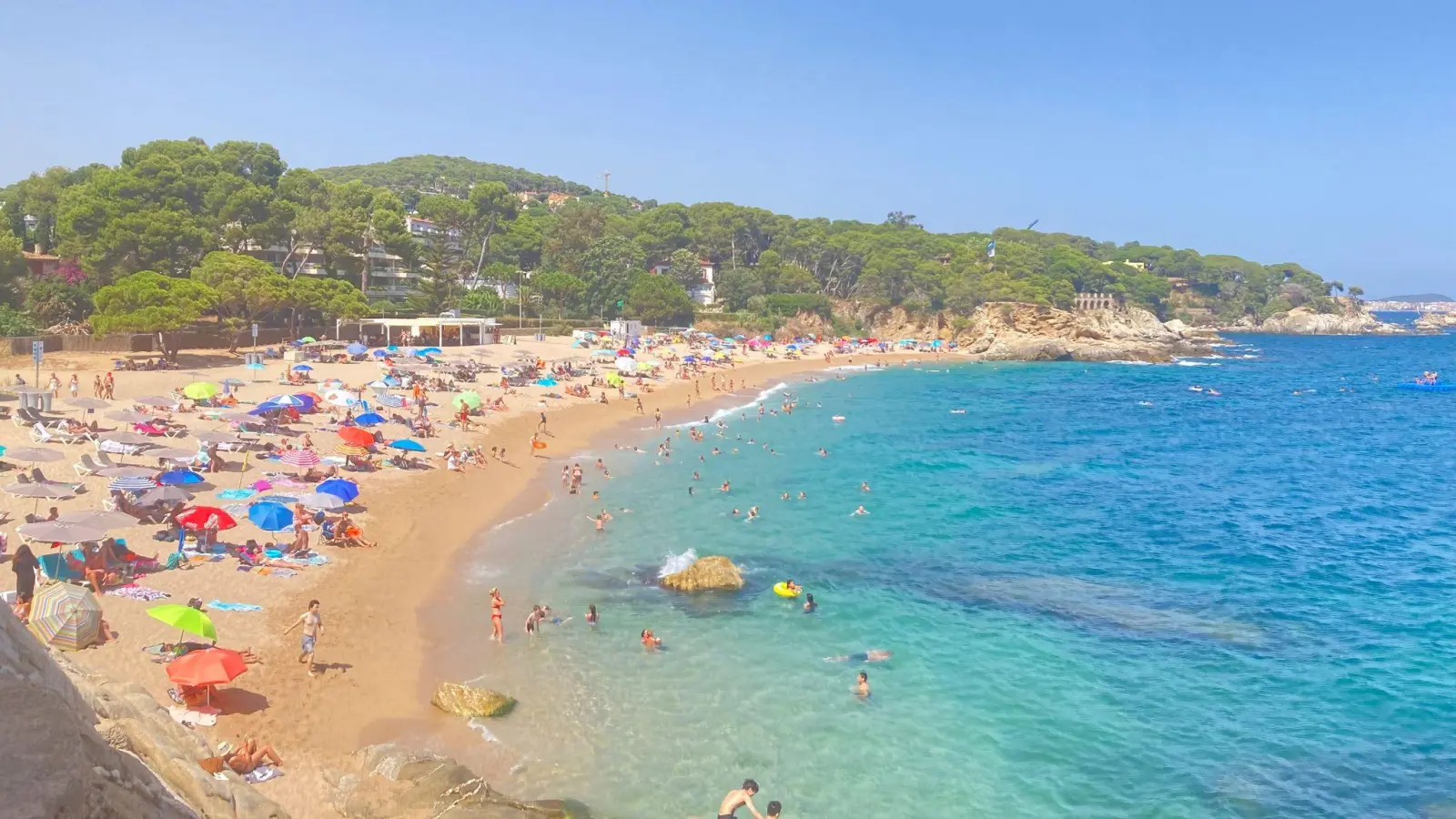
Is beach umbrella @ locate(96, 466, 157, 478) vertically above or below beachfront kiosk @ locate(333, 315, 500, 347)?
below

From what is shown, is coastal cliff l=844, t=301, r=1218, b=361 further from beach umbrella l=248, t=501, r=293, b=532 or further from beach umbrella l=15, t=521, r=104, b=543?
beach umbrella l=15, t=521, r=104, b=543

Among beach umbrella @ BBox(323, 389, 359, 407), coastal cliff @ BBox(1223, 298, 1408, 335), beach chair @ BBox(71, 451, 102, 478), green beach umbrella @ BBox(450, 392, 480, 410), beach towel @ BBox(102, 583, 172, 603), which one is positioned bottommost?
beach towel @ BBox(102, 583, 172, 603)

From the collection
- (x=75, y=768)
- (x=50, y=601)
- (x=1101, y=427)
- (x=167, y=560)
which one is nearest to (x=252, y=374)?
(x=167, y=560)

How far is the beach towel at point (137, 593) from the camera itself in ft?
50.4

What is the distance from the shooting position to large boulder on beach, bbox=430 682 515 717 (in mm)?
13688

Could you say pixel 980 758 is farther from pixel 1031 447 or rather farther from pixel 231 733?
pixel 1031 447

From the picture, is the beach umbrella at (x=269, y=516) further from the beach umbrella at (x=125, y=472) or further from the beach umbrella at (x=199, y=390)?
the beach umbrella at (x=199, y=390)

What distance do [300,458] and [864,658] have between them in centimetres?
1587

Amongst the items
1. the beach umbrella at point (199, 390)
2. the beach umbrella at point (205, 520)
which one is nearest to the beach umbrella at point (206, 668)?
the beach umbrella at point (205, 520)

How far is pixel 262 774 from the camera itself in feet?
36.9

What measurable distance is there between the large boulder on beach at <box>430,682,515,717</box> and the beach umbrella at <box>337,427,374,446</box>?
14191 millimetres

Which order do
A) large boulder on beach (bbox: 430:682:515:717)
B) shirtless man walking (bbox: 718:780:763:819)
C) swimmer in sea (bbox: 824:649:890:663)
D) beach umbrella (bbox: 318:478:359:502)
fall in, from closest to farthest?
shirtless man walking (bbox: 718:780:763:819), large boulder on beach (bbox: 430:682:515:717), swimmer in sea (bbox: 824:649:890:663), beach umbrella (bbox: 318:478:359:502)

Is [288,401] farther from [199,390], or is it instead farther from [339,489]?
[339,489]

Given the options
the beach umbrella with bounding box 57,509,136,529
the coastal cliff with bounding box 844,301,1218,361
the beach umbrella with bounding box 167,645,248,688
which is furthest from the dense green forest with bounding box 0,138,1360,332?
the beach umbrella with bounding box 167,645,248,688
